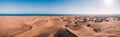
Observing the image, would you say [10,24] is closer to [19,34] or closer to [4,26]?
[4,26]

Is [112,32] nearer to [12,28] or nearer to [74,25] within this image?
[74,25]

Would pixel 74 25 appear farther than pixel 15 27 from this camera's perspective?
Yes

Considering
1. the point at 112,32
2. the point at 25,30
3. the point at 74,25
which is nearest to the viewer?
the point at 25,30

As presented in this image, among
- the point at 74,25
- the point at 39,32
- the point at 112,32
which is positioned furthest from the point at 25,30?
the point at 112,32

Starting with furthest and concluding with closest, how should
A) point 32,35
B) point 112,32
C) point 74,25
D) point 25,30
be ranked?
point 74,25
point 112,32
point 25,30
point 32,35

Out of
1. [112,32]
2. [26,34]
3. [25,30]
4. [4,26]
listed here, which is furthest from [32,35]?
[112,32]

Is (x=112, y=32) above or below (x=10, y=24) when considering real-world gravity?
below

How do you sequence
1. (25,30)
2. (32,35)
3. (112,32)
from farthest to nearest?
1. (112,32)
2. (25,30)
3. (32,35)

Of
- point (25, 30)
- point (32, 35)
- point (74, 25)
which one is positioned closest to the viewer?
point (32, 35)

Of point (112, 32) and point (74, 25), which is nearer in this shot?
point (112, 32)
